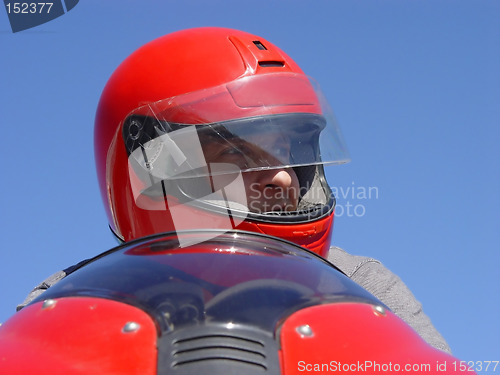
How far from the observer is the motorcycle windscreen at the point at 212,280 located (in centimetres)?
152

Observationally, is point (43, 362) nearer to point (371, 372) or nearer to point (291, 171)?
point (371, 372)

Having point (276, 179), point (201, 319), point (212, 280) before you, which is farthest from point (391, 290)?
point (201, 319)

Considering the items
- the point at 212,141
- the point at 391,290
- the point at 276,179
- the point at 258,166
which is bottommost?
the point at 391,290

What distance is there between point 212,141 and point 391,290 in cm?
137

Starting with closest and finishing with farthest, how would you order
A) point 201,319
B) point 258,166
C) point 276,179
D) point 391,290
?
point 201,319
point 258,166
point 276,179
point 391,290

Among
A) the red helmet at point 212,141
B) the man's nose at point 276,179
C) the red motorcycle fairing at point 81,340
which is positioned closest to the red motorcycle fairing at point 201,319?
the red motorcycle fairing at point 81,340

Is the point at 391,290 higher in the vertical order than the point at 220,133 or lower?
lower

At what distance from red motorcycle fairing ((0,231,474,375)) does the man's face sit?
4.30 ft

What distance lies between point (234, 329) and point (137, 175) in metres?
1.92

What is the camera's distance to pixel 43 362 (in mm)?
1429

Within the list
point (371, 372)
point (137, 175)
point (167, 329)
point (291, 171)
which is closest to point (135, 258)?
point (167, 329)

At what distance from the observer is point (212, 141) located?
126 inches

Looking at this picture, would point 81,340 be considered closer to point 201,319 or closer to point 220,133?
point 201,319

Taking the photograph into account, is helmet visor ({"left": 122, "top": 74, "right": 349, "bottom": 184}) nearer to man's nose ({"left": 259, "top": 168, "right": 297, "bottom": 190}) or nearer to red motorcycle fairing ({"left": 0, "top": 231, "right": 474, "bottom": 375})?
man's nose ({"left": 259, "top": 168, "right": 297, "bottom": 190})
